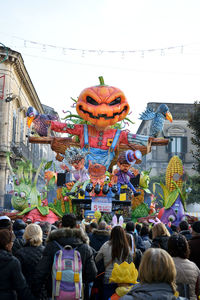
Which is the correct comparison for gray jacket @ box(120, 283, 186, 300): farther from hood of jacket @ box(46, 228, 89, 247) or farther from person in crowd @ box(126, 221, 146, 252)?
person in crowd @ box(126, 221, 146, 252)

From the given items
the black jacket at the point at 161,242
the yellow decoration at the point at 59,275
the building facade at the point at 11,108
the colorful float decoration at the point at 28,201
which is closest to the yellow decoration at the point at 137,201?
the colorful float decoration at the point at 28,201

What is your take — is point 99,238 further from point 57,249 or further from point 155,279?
point 155,279

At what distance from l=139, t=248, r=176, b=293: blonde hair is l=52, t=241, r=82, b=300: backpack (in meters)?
1.35

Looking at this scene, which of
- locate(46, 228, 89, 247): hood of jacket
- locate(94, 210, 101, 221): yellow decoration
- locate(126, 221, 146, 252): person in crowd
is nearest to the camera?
locate(46, 228, 89, 247): hood of jacket

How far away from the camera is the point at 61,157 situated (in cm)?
1861

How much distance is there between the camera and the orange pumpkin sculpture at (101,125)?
16.6 meters

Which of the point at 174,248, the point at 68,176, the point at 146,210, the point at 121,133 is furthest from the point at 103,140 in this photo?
the point at 174,248

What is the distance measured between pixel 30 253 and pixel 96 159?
1191cm

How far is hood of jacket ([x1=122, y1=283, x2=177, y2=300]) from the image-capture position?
10.7 feet

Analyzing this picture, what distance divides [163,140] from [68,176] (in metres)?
3.69

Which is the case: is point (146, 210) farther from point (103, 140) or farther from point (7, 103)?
point (7, 103)

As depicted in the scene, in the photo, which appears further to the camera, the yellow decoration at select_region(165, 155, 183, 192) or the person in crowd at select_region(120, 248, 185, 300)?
the yellow decoration at select_region(165, 155, 183, 192)

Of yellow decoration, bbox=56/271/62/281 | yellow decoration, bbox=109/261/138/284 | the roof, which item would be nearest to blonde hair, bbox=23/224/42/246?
yellow decoration, bbox=56/271/62/281

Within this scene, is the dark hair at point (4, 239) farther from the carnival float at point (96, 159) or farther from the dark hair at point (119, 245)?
the carnival float at point (96, 159)
